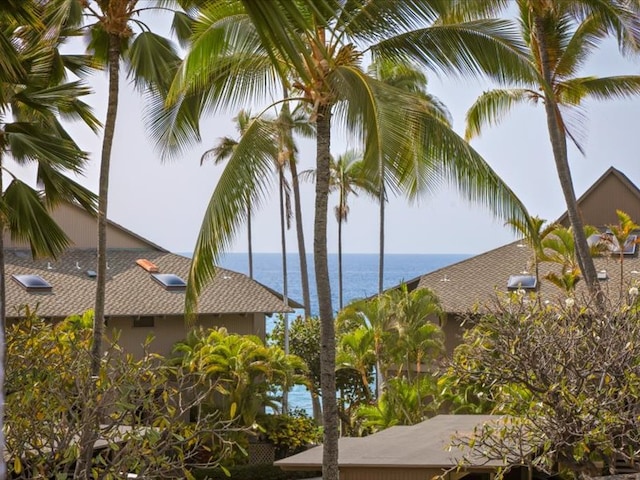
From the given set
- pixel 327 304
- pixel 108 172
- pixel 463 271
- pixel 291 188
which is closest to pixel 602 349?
pixel 327 304

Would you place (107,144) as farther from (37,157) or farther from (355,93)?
(355,93)

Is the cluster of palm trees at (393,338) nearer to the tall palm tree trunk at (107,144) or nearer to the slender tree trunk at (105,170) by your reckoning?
the slender tree trunk at (105,170)

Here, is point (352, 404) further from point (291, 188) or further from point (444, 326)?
point (291, 188)

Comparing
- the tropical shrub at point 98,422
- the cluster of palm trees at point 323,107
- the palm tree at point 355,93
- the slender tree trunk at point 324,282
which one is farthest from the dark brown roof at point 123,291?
the tropical shrub at point 98,422

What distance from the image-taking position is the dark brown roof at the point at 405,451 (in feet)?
41.2

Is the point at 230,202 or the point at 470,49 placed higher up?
the point at 470,49

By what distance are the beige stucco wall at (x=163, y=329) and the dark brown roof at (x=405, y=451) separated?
13.5 m

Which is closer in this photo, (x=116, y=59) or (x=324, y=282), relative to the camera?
(x=324, y=282)

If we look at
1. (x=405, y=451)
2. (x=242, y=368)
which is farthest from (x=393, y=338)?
(x=405, y=451)

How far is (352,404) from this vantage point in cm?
3353

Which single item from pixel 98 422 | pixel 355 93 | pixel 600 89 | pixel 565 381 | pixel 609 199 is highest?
pixel 600 89

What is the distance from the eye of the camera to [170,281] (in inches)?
1216

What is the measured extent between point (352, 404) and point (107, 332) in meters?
9.43

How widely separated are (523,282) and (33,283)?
47.1 ft
